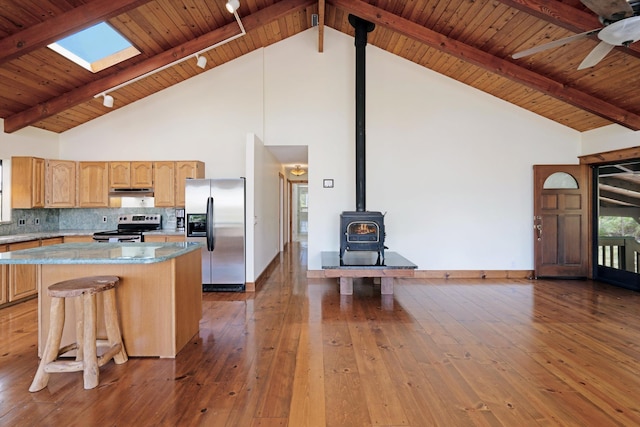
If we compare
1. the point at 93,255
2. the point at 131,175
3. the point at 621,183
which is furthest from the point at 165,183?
the point at 621,183

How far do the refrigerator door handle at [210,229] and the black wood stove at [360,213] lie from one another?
191 cm

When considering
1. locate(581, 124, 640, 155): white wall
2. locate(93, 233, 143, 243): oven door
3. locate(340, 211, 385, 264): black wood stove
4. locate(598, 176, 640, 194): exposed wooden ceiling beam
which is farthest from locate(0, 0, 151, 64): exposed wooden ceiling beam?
locate(598, 176, 640, 194): exposed wooden ceiling beam

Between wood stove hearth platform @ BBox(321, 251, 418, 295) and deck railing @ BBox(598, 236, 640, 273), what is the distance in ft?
11.3

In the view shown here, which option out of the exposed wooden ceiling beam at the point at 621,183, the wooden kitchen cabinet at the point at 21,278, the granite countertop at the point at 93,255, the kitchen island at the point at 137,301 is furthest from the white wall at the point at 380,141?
the kitchen island at the point at 137,301

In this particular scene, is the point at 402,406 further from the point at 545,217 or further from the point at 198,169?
the point at 545,217

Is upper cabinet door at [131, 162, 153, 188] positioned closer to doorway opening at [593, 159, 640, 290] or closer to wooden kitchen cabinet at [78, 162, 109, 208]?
wooden kitchen cabinet at [78, 162, 109, 208]

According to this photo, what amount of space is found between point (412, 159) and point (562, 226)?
2.78 meters

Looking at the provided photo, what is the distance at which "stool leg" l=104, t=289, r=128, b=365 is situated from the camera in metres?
2.39

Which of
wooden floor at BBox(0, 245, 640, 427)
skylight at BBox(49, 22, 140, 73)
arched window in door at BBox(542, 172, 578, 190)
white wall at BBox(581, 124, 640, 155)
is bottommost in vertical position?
wooden floor at BBox(0, 245, 640, 427)

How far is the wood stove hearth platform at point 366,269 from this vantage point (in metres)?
4.32

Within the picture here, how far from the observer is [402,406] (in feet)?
6.50

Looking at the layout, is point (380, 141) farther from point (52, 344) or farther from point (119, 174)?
point (52, 344)

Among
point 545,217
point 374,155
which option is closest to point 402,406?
point 374,155

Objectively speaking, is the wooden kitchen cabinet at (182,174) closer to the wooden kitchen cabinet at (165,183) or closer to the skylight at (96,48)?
the wooden kitchen cabinet at (165,183)
